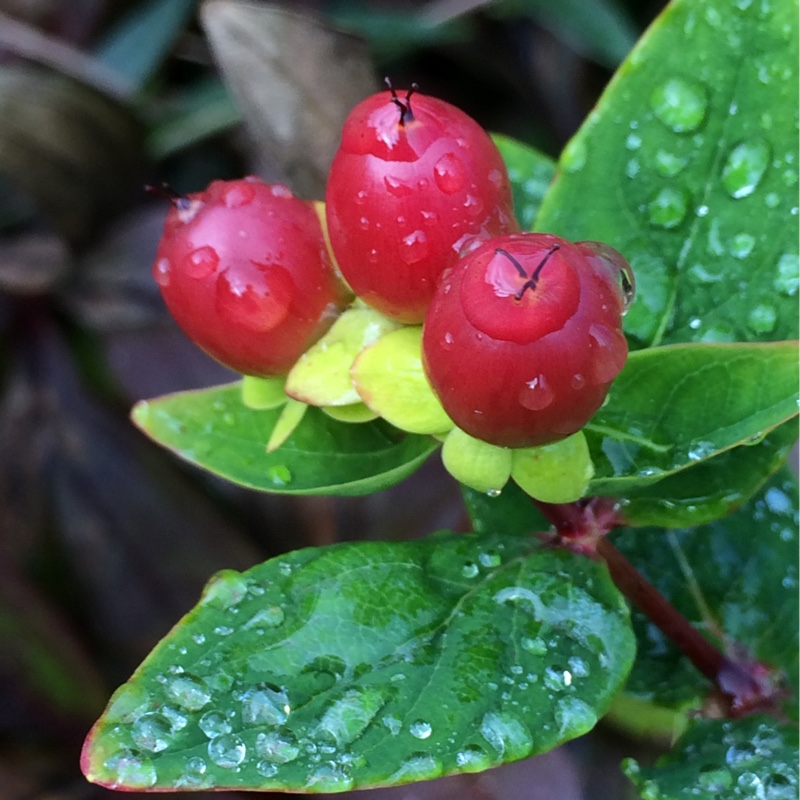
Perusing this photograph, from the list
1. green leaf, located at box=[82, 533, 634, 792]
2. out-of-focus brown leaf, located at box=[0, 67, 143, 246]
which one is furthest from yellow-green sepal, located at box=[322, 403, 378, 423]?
out-of-focus brown leaf, located at box=[0, 67, 143, 246]

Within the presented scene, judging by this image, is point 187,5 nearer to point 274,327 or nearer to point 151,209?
point 151,209

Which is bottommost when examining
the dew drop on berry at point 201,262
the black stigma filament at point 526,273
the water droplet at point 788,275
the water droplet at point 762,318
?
the water droplet at point 762,318

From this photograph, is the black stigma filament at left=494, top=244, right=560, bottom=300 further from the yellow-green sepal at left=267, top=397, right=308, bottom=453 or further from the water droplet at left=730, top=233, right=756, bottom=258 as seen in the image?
the water droplet at left=730, top=233, right=756, bottom=258

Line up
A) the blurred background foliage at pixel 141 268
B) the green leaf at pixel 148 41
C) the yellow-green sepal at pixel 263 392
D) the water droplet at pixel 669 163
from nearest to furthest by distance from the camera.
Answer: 1. the yellow-green sepal at pixel 263 392
2. the water droplet at pixel 669 163
3. the blurred background foliage at pixel 141 268
4. the green leaf at pixel 148 41

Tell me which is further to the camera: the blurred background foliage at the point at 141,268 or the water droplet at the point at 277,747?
the blurred background foliage at the point at 141,268

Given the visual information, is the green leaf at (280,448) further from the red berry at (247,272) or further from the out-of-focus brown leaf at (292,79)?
the out-of-focus brown leaf at (292,79)

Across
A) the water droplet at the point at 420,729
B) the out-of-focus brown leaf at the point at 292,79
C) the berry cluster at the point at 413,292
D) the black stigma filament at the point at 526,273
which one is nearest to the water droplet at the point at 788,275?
the berry cluster at the point at 413,292

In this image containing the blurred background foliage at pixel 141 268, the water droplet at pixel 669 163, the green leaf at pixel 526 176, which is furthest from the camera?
the blurred background foliage at pixel 141 268

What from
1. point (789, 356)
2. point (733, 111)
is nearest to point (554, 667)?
point (789, 356)
